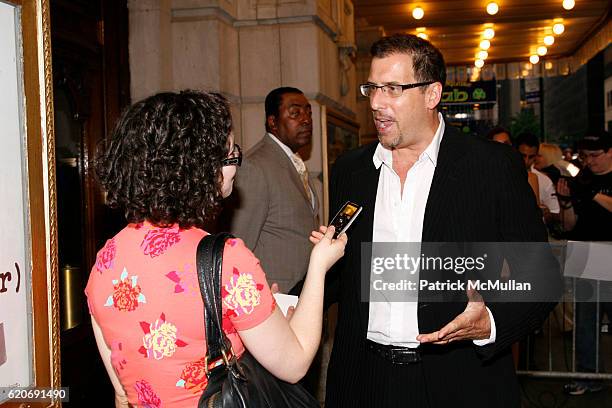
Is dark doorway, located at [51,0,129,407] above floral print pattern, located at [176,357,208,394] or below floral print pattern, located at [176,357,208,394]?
above

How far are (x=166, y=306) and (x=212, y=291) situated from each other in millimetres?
129

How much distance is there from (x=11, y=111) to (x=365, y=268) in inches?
54.3

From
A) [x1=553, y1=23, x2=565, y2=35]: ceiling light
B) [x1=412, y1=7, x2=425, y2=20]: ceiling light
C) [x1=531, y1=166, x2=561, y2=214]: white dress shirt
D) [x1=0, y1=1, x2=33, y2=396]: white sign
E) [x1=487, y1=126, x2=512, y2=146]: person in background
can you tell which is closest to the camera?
[x1=0, y1=1, x2=33, y2=396]: white sign

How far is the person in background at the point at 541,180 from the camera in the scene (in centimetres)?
785

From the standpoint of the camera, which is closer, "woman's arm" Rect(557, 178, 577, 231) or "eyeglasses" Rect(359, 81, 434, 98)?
"eyeglasses" Rect(359, 81, 434, 98)

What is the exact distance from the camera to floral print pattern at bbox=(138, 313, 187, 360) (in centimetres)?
186

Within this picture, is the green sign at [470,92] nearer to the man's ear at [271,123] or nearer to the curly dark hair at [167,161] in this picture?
the man's ear at [271,123]

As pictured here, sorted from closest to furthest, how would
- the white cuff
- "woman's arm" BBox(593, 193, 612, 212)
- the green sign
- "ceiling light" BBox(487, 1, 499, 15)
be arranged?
the white cuff → "woman's arm" BBox(593, 193, 612, 212) → "ceiling light" BBox(487, 1, 499, 15) → the green sign

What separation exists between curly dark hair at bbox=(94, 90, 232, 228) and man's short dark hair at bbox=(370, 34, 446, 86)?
1.07 m

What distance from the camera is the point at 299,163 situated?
502 centimetres

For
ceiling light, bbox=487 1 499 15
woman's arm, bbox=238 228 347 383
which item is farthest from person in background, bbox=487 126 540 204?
woman's arm, bbox=238 228 347 383

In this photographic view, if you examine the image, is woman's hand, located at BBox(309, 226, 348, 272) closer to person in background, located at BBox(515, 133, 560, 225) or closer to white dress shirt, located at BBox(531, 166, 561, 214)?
person in background, located at BBox(515, 133, 560, 225)

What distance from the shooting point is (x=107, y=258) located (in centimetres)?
199

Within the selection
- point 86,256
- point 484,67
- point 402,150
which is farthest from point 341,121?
point 484,67
